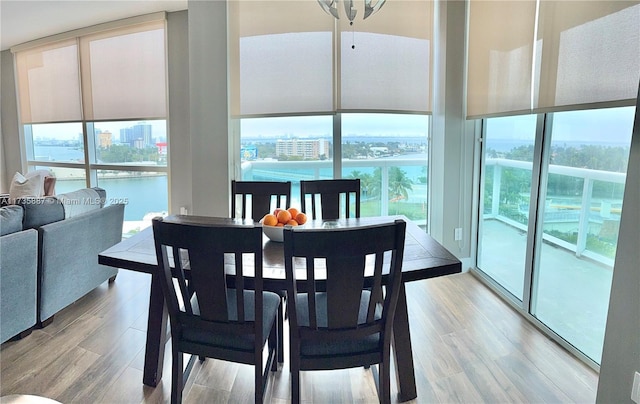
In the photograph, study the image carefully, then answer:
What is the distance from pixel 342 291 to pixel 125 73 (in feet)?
13.9

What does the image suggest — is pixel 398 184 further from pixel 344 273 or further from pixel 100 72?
Result: pixel 100 72

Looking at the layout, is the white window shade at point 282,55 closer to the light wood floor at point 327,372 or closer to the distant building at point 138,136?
A: the distant building at point 138,136

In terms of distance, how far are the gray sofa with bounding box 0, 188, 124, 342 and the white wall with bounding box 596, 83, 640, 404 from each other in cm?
320

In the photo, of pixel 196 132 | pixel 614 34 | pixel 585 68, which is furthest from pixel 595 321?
pixel 196 132

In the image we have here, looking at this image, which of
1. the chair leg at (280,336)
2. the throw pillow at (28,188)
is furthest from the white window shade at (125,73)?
the chair leg at (280,336)

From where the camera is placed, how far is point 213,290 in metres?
1.44

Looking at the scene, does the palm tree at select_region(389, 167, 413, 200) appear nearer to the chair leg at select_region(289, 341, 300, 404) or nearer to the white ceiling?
the chair leg at select_region(289, 341, 300, 404)

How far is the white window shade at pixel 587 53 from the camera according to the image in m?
1.70

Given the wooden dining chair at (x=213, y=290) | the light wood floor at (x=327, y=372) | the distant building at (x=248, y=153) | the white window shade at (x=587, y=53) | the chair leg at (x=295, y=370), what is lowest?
the light wood floor at (x=327, y=372)

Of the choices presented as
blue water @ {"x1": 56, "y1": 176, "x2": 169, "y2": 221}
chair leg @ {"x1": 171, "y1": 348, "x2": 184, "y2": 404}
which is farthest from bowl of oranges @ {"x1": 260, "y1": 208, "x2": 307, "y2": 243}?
blue water @ {"x1": 56, "y1": 176, "x2": 169, "y2": 221}

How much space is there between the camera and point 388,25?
10.5ft

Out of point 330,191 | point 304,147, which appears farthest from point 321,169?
point 330,191

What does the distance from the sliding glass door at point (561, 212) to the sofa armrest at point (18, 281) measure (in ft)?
11.1

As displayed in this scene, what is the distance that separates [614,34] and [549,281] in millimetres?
1531
